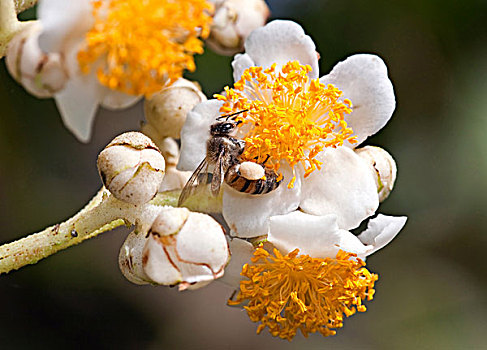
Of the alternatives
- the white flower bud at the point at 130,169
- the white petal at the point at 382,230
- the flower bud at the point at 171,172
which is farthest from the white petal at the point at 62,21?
the white petal at the point at 382,230

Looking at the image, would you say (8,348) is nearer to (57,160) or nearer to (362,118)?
(57,160)

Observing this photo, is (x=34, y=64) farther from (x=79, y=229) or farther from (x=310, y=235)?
(x=310, y=235)

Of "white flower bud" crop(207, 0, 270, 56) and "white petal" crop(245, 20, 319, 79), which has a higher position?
"white petal" crop(245, 20, 319, 79)

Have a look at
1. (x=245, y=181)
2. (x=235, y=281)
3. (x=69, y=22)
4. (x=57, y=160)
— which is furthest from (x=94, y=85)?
(x=57, y=160)

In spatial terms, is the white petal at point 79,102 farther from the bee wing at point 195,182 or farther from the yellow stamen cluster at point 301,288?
the yellow stamen cluster at point 301,288

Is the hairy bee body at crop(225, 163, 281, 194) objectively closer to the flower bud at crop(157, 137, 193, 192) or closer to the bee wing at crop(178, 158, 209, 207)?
the bee wing at crop(178, 158, 209, 207)

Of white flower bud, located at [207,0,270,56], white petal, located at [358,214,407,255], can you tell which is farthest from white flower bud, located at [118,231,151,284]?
white flower bud, located at [207,0,270,56]

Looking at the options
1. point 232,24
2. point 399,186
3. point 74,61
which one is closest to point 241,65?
point 232,24
